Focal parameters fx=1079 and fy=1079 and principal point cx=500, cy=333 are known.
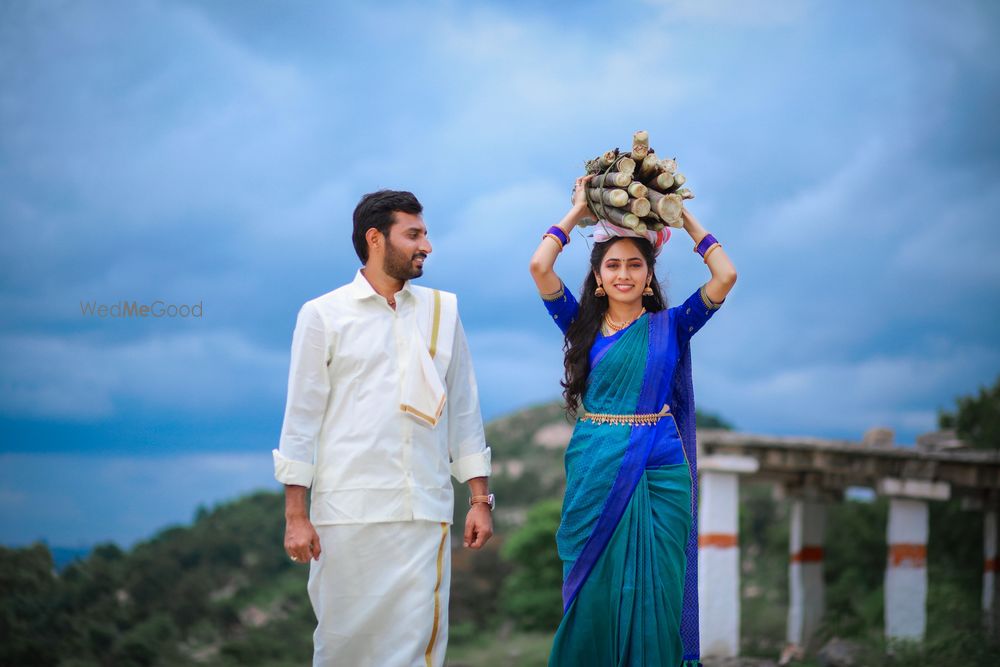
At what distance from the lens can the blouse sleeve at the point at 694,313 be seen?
518 cm

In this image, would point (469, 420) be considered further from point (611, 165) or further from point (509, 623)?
point (509, 623)

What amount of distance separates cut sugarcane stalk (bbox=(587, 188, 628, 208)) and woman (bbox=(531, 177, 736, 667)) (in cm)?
12

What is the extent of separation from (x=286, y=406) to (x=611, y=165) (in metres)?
1.92

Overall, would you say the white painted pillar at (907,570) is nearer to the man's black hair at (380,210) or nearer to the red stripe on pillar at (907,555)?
the red stripe on pillar at (907,555)

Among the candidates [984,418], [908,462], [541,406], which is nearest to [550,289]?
[908,462]

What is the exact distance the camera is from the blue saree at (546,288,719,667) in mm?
4910

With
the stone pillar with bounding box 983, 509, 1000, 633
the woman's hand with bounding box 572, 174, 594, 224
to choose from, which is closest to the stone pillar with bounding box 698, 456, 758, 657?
the stone pillar with bounding box 983, 509, 1000, 633

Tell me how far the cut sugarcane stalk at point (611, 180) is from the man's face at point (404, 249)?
893 millimetres

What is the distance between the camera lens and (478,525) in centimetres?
479

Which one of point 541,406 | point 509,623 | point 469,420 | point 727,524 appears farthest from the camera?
point 541,406

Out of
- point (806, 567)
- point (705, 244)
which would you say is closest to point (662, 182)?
point (705, 244)

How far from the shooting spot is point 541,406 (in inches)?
1647

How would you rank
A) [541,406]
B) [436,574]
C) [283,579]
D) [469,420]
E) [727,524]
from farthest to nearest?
[541,406] → [283,579] → [727,524] → [469,420] → [436,574]

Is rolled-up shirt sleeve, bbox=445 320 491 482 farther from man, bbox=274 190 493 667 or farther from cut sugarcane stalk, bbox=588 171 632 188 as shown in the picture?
cut sugarcane stalk, bbox=588 171 632 188
